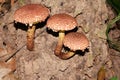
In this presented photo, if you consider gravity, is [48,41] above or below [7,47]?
above

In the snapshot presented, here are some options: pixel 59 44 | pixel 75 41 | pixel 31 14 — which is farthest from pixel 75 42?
pixel 31 14

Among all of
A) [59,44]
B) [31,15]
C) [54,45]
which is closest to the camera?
[31,15]

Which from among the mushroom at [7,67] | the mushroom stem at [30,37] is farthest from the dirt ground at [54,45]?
the mushroom stem at [30,37]

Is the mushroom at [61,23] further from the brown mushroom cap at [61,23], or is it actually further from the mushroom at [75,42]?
the mushroom at [75,42]

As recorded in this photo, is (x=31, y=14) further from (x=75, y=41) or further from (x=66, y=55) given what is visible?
(x=66, y=55)

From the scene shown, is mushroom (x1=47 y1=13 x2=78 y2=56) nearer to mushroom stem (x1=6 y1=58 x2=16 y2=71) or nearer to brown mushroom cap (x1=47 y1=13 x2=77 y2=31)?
brown mushroom cap (x1=47 y1=13 x2=77 y2=31)

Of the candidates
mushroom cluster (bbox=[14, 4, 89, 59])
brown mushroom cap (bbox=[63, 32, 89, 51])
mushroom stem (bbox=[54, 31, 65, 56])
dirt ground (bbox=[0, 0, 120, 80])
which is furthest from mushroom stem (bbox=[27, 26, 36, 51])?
brown mushroom cap (bbox=[63, 32, 89, 51])

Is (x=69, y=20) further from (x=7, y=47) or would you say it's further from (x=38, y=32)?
(x=7, y=47)

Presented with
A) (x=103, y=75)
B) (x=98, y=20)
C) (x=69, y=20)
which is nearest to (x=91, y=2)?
(x=98, y=20)
